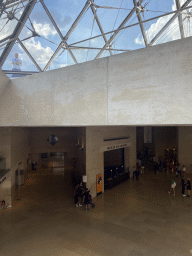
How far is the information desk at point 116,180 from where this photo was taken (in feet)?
52.2

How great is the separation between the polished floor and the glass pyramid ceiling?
1281 centimetres

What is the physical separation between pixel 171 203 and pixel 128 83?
434 inches

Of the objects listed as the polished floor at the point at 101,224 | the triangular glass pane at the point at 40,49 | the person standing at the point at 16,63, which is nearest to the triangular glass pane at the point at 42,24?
the triangular glass pane at the point at 40,49

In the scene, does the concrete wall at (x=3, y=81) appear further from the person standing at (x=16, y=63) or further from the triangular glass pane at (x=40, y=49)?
the triangular glass pane at (x=40, y=49)

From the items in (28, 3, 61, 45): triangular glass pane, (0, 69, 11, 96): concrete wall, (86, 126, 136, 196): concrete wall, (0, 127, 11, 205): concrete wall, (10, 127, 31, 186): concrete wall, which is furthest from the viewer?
(28, 3, 61, 45): triangular glass pane

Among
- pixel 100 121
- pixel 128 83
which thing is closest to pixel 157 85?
pixel 128 83

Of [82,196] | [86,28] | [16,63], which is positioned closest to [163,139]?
[82,196]

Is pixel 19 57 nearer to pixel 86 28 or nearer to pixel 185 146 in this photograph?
pixel 86 28

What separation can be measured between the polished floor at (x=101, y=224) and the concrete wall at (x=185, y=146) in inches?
358

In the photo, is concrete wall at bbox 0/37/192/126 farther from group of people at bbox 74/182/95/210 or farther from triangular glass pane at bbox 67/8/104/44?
Result: triangular glass pane at bbox 67/8/104/44

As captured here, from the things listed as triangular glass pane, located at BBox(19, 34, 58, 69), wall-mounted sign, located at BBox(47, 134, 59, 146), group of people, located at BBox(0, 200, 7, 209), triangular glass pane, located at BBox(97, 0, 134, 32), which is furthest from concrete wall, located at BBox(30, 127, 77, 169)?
triangular glass pane, located at BBox(97, 0, 134, 32)

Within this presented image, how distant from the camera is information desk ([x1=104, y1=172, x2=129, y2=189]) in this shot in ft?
52.2

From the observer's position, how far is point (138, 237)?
8.55 meters

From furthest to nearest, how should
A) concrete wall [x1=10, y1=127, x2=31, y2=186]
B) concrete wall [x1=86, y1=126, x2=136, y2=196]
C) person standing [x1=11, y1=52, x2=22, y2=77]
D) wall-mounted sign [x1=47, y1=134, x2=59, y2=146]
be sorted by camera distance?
wall-mounted sign [x1=47, y1=134, x2=59, y2=146]
person standing [x1=11, y1=52, x2=22, y2=77]
concrete wall [x1=10, y1=127, x2=31, y2=186]
concrete wall [x1=86, y1=126, x2=136, y2=196]
